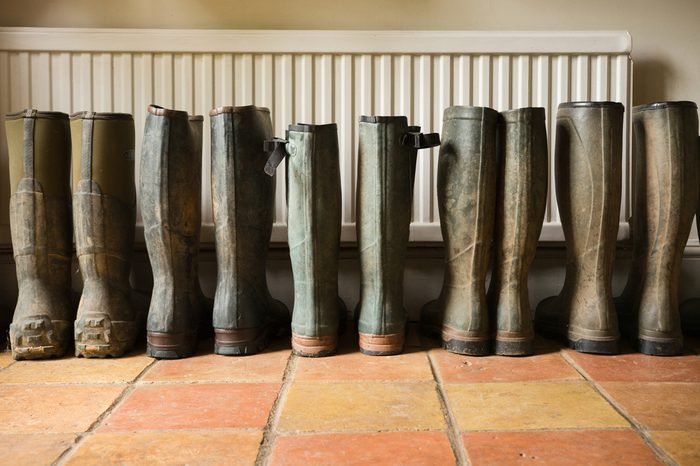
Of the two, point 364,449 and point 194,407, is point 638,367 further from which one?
point 194,407

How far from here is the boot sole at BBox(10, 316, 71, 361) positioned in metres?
1.69

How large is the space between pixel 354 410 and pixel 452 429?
21 cm

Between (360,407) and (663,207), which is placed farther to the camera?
(663,207)

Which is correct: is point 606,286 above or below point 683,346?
above

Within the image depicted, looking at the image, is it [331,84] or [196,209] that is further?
[331,84]

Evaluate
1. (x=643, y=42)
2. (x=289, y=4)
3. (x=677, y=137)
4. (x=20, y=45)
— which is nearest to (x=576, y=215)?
(x=677, y=137)

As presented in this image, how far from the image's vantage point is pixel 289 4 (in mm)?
2199

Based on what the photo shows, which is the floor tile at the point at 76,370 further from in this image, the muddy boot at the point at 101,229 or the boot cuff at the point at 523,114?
the boot cuff at the point at 523,114

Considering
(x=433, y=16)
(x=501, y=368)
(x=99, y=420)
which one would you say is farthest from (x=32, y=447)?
(x=433, y=16)

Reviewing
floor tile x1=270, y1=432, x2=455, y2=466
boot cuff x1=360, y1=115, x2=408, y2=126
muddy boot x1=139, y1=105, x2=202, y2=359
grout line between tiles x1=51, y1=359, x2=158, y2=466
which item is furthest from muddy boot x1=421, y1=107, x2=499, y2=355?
grout line between tiles x1=51, y1=359, x2=158, y2=466

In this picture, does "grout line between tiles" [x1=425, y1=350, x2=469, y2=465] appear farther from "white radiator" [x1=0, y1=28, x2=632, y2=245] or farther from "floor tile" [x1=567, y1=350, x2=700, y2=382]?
"white radiator" [x1=0, y1=28, x2=632, y2=245]

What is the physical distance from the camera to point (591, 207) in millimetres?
1737

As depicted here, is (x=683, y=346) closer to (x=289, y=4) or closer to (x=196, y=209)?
(x=196, y=209)

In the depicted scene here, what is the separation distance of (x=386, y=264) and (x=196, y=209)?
544 millimetres
